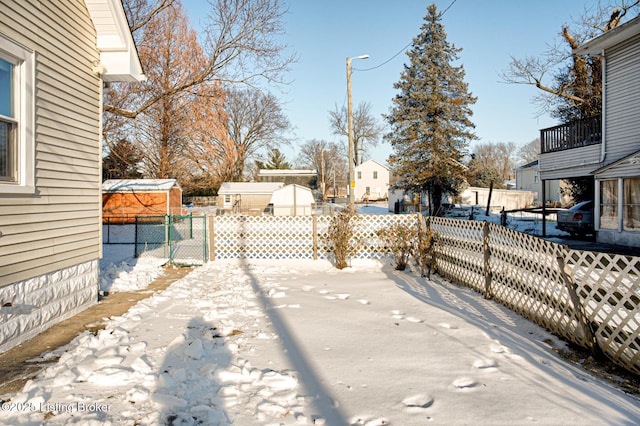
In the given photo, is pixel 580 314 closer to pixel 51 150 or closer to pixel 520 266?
pixel 520 266

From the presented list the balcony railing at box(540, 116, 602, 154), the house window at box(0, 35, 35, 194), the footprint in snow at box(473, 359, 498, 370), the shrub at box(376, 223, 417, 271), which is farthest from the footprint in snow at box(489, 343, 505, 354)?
the balcony railing at box(540, 116, 602, 154)

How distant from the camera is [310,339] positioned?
439cm

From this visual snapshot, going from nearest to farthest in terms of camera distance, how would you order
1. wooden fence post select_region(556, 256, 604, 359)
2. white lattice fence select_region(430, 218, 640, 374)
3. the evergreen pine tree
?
white lattice fence select_region(430, 218, 640, 374) < wooden fence post select_region(556, 256, 604, 359) < the evergreen pine tree

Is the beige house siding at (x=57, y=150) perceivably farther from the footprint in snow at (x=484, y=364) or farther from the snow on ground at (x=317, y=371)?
the footprint in snow at (x=484, y=364)

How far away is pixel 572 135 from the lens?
1511cm

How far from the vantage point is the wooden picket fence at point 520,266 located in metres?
3.68

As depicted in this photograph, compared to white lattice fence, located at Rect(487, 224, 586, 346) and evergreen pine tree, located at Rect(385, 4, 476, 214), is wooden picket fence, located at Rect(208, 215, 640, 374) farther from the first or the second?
evergreen pine tree, located at Rect(385, 4, 476, 214)

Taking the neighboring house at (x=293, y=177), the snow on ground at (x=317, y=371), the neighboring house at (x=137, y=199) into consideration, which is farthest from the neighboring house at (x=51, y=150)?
the neighboring house at (x=293, y=177)

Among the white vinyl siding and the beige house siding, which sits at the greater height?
the white vinyl siding

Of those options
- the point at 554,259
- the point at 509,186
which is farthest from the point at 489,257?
the point at 509,186

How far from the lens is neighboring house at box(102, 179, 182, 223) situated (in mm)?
22312

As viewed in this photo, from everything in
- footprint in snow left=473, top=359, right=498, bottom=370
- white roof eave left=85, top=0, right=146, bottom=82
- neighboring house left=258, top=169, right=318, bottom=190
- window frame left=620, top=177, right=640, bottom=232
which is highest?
neighboring house left=258, top=169, right=318, bottom=190

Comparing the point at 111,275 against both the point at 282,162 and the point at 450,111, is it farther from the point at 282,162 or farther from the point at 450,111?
the point at 282,162

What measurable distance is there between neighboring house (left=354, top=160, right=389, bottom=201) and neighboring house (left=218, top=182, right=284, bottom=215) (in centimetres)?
2409
